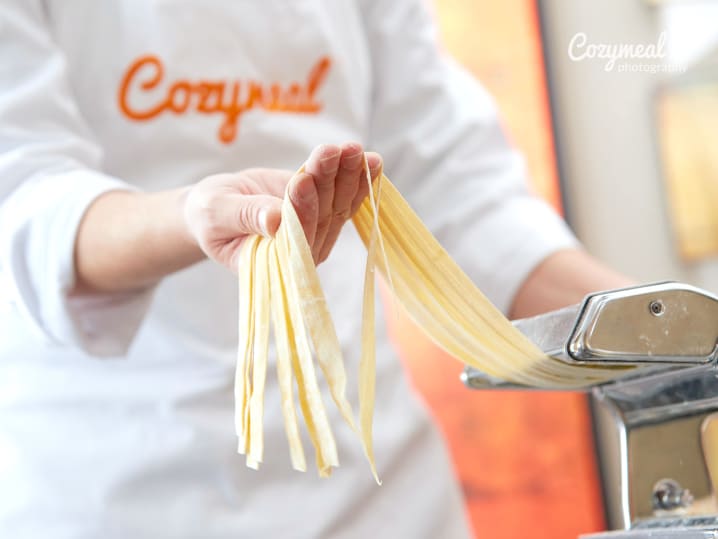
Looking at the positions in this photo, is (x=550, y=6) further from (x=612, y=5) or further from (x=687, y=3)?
(x=687, y=3)

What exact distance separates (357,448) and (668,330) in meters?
0.40

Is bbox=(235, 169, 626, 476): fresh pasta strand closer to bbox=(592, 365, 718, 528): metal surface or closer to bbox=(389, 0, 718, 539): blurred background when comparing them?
bbox=(592, 365, 718, 528): metal surface

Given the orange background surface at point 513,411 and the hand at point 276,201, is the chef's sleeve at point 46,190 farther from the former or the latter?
the orange background surface at point 513,411

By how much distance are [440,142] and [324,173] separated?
554 millimetres

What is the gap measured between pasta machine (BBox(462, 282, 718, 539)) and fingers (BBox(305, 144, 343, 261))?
13cm

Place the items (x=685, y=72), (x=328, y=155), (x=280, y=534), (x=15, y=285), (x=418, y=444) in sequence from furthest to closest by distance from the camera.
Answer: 1. (x=685, y=72)
2. (x=418, y=444)
3. (x=280, y=534)
4. (x=15, y=285)
5. (x=328, y=155)

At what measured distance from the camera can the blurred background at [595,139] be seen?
1.72 meters

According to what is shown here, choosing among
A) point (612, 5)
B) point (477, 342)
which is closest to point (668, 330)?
point (477, 342)

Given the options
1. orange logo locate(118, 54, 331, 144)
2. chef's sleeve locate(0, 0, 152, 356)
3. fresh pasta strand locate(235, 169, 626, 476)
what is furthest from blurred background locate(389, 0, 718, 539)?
fresh pasta strand locate(235, 169, 626, 476)

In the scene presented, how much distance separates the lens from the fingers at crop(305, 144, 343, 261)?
40 centimetres

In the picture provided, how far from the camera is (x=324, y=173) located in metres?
0.40

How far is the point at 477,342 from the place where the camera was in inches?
18.9
